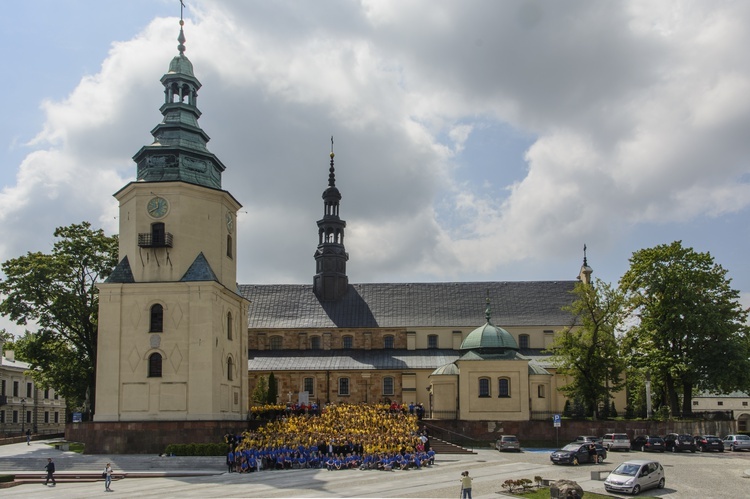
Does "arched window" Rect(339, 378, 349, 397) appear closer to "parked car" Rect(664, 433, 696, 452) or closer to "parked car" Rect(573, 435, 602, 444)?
"parked car" Rect(573, 435, 602, 444)

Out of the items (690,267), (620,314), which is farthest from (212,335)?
(690,267)

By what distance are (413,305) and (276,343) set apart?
1261 cm

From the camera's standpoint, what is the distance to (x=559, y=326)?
216 feet

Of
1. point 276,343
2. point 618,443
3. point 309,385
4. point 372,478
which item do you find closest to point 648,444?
point 618,443

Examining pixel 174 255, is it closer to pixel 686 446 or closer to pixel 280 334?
pixel 280 334

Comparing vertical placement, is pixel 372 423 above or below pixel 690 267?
below

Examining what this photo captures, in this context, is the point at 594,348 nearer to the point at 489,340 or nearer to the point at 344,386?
the point at 489,340

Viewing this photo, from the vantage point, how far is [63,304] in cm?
4809

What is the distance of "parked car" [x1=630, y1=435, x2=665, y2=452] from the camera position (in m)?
44.5

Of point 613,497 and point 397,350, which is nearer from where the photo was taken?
point 613,497

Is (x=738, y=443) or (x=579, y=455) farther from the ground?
(x=579, y=455)

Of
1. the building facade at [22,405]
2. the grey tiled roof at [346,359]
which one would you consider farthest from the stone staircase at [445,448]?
the building facade at [22,405]

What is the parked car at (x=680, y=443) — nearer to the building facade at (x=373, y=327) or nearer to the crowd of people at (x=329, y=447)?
the building facade at (x=373, y=327)

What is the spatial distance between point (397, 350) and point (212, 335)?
25533mm
